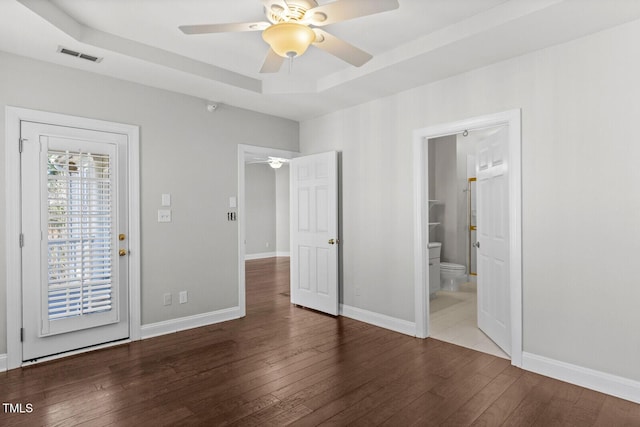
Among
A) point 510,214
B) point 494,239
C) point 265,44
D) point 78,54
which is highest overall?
point 265,44

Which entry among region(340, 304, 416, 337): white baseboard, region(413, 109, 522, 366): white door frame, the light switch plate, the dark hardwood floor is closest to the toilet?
region(340, 304, 416, 337): white baseboard

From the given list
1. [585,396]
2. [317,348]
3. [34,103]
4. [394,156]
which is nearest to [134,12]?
[34,103]

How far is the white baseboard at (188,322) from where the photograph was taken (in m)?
3.88

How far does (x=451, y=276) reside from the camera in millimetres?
5953

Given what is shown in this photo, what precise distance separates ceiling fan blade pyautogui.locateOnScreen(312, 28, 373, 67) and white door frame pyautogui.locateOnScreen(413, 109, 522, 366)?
1.45 metres

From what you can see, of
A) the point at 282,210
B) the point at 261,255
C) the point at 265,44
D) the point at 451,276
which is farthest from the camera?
the point at 282,210

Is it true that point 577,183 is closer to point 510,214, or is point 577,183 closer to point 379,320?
point 510,214

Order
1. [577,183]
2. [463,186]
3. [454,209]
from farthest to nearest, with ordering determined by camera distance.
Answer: [463,186]
[454,209]
[577,183]

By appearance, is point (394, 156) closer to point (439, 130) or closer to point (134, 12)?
point (439, 130)

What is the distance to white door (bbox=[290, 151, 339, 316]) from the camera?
466 centimetres

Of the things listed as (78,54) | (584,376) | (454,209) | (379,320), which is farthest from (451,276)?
(78,54)

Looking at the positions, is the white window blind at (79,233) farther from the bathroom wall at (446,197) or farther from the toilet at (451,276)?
the bathroom wall at (446,197)

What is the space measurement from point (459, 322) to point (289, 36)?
362 centimetres

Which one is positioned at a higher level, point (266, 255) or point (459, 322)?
point (266, 255)
